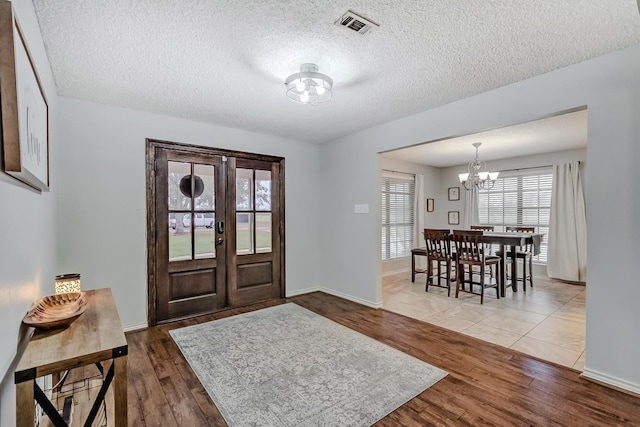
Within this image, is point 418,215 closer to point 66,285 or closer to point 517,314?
point 517,314

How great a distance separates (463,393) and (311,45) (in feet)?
8.51

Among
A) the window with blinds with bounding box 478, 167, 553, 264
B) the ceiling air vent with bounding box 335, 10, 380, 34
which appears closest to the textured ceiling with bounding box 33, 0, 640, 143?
the ceiling air vent with bounding box 335, 10, 380, 34

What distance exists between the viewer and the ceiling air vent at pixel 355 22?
1.71 meters

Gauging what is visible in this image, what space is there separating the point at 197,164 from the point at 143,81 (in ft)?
3.99

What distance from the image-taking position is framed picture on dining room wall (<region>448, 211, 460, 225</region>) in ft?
22.2

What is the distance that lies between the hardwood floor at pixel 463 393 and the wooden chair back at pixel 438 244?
192 cm

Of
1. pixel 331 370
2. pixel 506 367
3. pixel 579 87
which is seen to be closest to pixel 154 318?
pixel 331 370

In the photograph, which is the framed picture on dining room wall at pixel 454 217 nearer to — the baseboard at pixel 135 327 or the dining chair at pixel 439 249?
the dining chair at pixel 439 249

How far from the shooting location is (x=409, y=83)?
2611 millimetres

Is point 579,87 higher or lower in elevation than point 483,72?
lower

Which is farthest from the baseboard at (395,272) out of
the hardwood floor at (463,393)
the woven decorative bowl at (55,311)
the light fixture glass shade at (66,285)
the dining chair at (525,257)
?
the woven decorative bowl at (55,311)

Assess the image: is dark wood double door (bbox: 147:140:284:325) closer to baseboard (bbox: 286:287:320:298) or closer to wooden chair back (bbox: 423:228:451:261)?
baseboard (bbox: 286:287:320:298)

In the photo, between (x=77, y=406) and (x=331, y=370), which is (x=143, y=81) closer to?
(x=77, y=406)

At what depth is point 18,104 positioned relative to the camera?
44.4 inches
